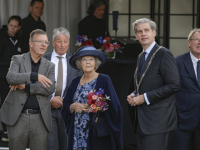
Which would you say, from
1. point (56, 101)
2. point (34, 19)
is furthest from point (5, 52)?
point (56, 101)

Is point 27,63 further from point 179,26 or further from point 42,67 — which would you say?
point 179,26

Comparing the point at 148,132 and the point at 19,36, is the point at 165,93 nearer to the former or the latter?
the point at 148,132

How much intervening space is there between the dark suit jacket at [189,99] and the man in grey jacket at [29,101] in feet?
4.71

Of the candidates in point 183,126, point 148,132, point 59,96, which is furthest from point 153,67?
point 59,96

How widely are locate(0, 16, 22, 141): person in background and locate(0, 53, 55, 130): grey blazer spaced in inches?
87.9

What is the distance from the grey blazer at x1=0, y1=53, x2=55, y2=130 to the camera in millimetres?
4332

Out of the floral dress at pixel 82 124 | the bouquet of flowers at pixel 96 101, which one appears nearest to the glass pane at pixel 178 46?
the floral dress at pixel 82 124

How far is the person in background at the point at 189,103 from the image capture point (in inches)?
178

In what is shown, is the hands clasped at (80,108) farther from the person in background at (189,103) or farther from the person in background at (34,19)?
the person in background at (34,19)

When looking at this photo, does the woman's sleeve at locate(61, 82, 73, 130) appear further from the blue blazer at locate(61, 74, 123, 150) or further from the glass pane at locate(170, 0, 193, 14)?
the glass pane at locate(170, 0, 193, 14)

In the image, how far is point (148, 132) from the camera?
3.90 meters

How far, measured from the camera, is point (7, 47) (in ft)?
22.0

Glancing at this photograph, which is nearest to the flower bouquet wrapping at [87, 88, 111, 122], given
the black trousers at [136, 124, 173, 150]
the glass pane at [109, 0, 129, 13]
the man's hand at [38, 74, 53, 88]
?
the black trousers at [136, 124, 173, 150]

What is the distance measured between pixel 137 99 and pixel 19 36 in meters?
3.67
